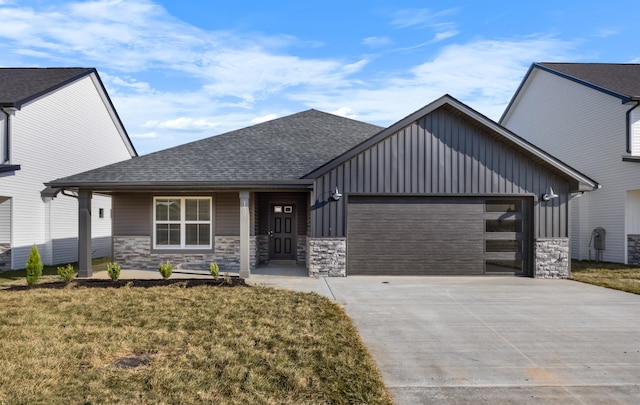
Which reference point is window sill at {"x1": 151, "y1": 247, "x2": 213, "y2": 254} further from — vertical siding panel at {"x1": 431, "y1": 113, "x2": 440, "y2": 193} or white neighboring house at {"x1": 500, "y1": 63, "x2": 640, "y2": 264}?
white neighboring house at {"x1": 500, "y1": 63, "x2": 640, "y2": 264}

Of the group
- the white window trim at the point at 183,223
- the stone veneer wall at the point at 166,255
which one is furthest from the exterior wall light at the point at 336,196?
the white window trim at the point at 183,223

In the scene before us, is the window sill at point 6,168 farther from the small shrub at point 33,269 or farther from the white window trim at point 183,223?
the white window trim at point 183,223

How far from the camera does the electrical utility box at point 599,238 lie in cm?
1572

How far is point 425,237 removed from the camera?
11938mm

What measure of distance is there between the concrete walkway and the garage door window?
60.6 inches

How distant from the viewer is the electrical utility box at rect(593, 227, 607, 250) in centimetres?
1572

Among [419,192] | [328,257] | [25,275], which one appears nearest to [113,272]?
[25,275]

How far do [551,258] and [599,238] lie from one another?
5695 mm

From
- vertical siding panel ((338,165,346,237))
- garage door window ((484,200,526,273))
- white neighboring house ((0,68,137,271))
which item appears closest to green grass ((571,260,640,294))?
garage door window ((484,200,526,273))

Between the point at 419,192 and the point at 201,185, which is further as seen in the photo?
the point at 419,192

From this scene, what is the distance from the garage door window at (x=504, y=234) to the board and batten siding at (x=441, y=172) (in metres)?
0.40

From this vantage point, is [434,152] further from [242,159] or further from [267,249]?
[267,249]

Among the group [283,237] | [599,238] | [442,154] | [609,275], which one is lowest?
[609,275]

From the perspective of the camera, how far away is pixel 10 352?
517 cm
